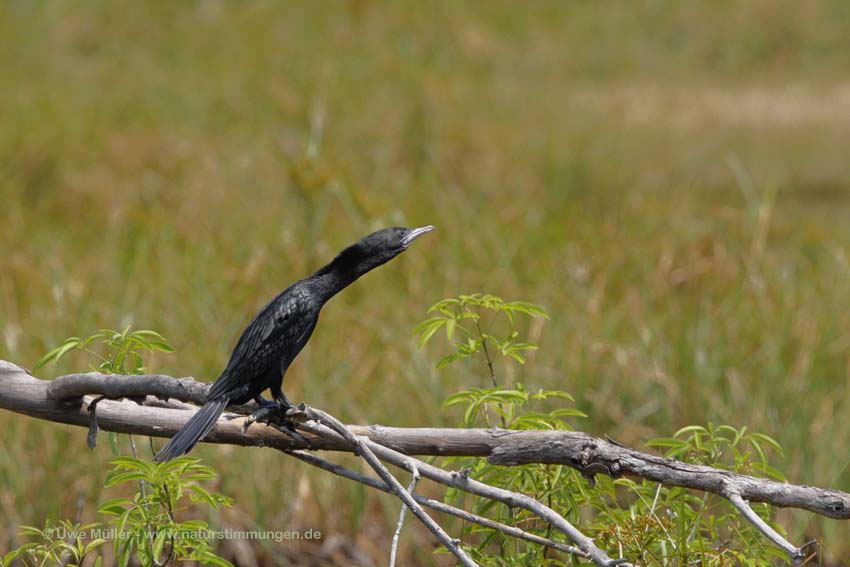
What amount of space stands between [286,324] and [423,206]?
348cm

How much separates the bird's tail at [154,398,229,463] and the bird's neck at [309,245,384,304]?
226mm

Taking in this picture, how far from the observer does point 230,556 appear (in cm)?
297

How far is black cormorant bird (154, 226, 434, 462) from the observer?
1632 mm

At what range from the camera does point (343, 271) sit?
1.67 meters

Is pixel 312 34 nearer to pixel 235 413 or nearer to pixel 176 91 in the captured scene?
pixel 176 91

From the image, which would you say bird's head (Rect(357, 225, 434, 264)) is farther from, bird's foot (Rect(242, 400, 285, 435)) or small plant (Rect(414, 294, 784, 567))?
bird's foot (Rect(242, 400, 285, 435))

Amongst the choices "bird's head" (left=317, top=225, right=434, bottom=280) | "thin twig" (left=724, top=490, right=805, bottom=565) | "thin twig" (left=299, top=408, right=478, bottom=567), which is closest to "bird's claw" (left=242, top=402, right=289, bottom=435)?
"thin twig" (left=299, top=408, right=478, bottom=567)

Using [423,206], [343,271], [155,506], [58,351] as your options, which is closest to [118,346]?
[58,351]

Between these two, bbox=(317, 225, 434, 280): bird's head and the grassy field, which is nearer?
bbox=(317, 225, 434, 280): bird's head

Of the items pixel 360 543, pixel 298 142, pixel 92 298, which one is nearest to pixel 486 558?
pixel 360 543

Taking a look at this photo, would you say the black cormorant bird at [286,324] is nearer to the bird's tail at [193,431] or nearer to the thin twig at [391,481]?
the bird's tail at [193,431]

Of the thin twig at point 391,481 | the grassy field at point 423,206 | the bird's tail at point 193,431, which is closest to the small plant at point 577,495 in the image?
the thin twig at point 391,481

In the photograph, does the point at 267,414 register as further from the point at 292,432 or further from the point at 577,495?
the point at 577,495

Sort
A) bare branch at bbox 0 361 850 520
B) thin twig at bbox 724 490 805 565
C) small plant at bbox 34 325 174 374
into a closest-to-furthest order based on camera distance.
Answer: thin twig at bbox 724 490 805 565 < bare branch at bbox 0 361 850 520 < small plant at bbox 34 325 174 374
